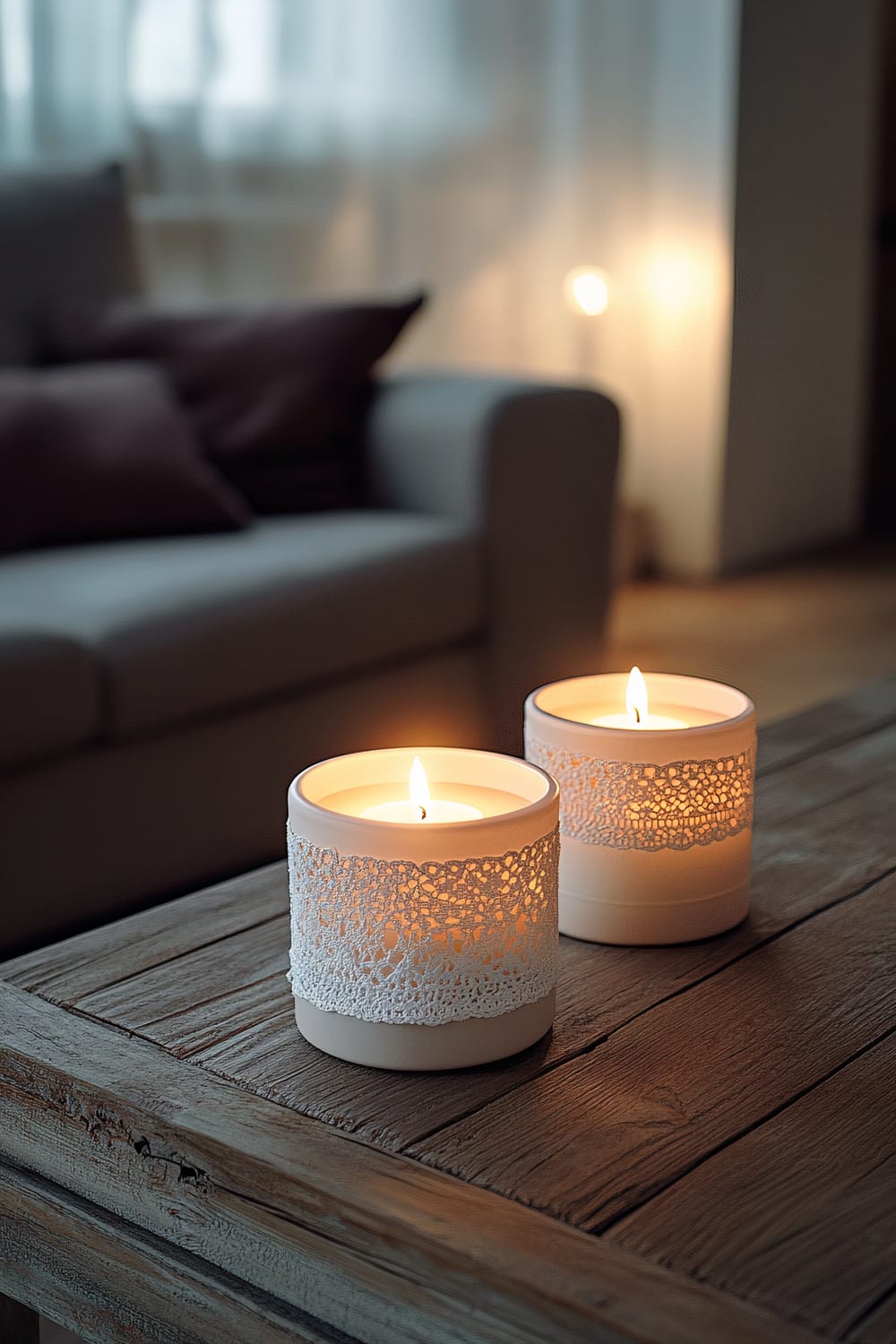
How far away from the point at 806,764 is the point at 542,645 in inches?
39.9

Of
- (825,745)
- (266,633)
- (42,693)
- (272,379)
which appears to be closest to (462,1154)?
(825,745)

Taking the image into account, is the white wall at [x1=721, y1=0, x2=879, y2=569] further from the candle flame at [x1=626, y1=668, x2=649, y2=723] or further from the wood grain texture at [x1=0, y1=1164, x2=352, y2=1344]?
the wood grain texture at [x1=0, y1=1164, x2=352, y2=1344]

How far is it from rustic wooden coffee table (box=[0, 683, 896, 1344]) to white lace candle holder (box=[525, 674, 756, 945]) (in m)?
0.02

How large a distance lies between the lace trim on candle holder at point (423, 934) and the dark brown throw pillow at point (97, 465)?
133 centimetres

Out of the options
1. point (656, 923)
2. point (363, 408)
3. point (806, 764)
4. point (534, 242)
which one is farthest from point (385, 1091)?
point (534, 242)

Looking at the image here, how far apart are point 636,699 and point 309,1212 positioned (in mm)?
346

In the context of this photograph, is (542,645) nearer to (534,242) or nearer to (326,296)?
(326,296)

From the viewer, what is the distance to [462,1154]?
0.63 metres

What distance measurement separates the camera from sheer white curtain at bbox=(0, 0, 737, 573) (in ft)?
9.52

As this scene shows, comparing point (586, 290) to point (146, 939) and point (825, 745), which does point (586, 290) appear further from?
point (146, 939)

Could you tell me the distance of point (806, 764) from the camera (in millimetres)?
1138

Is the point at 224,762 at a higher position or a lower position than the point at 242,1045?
lower

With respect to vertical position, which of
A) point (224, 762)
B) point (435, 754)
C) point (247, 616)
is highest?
point (435, 754)

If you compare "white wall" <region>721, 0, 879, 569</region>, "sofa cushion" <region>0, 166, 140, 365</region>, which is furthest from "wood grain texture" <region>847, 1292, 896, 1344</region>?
"white wall" <region>721, 0, 879, 569</region>
